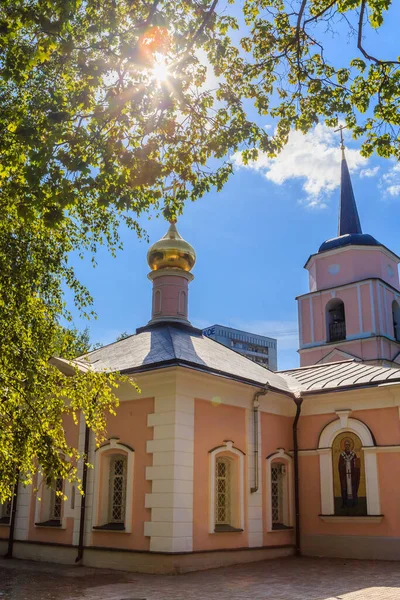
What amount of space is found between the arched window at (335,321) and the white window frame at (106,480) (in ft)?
45.5

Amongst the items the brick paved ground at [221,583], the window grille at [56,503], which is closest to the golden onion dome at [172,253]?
the window grille at [56,503]

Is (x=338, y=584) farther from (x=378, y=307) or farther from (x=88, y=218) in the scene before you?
(x=378, y=307)

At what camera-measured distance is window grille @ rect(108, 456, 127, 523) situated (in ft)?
34.7

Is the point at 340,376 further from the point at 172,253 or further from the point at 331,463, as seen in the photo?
the point at 172,253

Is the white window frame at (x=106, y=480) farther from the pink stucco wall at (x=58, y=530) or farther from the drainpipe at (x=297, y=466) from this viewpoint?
the drainpipe at (x=297, y=466)

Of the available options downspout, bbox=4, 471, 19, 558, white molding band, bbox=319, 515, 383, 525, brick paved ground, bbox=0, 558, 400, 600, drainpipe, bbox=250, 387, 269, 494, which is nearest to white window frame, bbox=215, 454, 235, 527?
drainpipe, bbox=250, 387, 269, 494

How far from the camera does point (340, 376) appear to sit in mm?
13164

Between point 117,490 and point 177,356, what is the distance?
276cm

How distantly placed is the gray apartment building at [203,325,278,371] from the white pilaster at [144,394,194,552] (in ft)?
214

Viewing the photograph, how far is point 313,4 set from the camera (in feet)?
22.8

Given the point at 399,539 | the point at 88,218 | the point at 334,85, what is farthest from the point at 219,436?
the point at 334,85

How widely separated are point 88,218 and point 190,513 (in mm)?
5388

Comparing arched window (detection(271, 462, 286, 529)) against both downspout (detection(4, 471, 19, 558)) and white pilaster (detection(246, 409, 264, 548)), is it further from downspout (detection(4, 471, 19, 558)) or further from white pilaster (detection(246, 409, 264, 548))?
downspout (detection(4, 471, 19, 558))

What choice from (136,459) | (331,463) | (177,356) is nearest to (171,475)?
(136,459)
